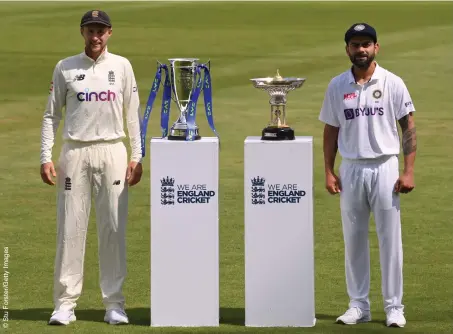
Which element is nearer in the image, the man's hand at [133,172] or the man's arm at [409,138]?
the man's arm at [409,138]

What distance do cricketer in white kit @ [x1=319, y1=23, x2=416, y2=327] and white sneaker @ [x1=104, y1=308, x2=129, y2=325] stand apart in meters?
1.29

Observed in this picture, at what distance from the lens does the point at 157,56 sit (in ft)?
85.9

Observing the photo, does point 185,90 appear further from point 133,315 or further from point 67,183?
point 133,315

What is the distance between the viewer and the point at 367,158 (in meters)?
8.53

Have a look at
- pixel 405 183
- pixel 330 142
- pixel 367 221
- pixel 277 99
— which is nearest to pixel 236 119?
pixel 277 99

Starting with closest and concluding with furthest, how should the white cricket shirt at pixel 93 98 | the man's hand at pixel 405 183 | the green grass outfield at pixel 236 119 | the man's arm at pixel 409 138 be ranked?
the man's hand at pixel 405 183, the man's arm at pixel 409 138, the white cricket shirt at pixel 93 98, the green grass outfield at pixel 236 119

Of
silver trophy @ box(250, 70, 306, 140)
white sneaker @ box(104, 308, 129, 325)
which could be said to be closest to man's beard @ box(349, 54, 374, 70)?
silver trophy @ box(250, 70, 306, 140)

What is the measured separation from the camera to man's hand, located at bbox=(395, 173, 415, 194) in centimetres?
848

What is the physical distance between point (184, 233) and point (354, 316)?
1122 mm

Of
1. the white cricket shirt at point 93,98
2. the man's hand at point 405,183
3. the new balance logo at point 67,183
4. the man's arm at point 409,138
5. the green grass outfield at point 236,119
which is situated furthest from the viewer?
the green grass outfield at point 236,119

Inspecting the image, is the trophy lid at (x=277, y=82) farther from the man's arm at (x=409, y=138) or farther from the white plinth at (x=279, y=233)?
the man's arm at (x=409, y=138)

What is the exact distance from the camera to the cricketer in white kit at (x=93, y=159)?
28.5 ft

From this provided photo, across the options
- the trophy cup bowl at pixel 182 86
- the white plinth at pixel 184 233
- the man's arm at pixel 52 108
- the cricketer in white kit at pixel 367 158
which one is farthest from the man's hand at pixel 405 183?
the man's arm at pixel 52 108

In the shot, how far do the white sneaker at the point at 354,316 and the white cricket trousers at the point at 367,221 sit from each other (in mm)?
36
